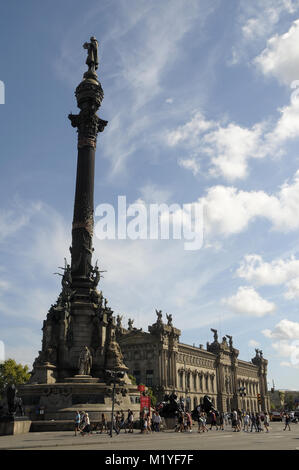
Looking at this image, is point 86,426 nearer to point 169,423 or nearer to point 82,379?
point 82,379

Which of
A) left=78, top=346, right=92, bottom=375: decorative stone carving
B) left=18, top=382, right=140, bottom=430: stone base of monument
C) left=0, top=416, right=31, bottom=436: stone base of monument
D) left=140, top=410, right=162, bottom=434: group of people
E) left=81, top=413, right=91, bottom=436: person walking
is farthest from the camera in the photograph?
left=78, top=346, right=92, bottom=375: decorative stone carving

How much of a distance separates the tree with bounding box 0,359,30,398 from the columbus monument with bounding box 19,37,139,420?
49.1m

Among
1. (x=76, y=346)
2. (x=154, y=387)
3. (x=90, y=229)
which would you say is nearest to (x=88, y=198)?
(x=90, y=229)

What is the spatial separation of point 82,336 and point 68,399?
18.6 feet

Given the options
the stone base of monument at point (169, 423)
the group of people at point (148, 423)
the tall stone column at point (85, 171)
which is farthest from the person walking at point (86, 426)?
the tall stone column at point (85, 171)

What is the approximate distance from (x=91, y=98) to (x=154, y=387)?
7223 centimetres

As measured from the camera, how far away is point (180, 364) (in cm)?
11112

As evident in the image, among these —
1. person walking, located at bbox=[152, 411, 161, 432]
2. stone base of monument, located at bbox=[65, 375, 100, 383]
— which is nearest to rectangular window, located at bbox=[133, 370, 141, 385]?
stone base of monument, located at bbox=[65, 375, 100, 383]

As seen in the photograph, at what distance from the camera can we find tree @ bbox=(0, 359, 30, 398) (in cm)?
8059

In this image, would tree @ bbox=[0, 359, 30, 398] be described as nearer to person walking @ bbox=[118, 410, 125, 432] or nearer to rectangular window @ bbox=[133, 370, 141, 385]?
rectangular window @ bbox=[133, 370, 141, 385]

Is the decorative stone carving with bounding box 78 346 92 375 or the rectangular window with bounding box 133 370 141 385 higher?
the rectangular window with bounding box 133 370 141 385

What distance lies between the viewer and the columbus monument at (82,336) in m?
32.1

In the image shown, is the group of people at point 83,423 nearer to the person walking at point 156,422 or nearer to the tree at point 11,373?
the person walking at point 156,422
